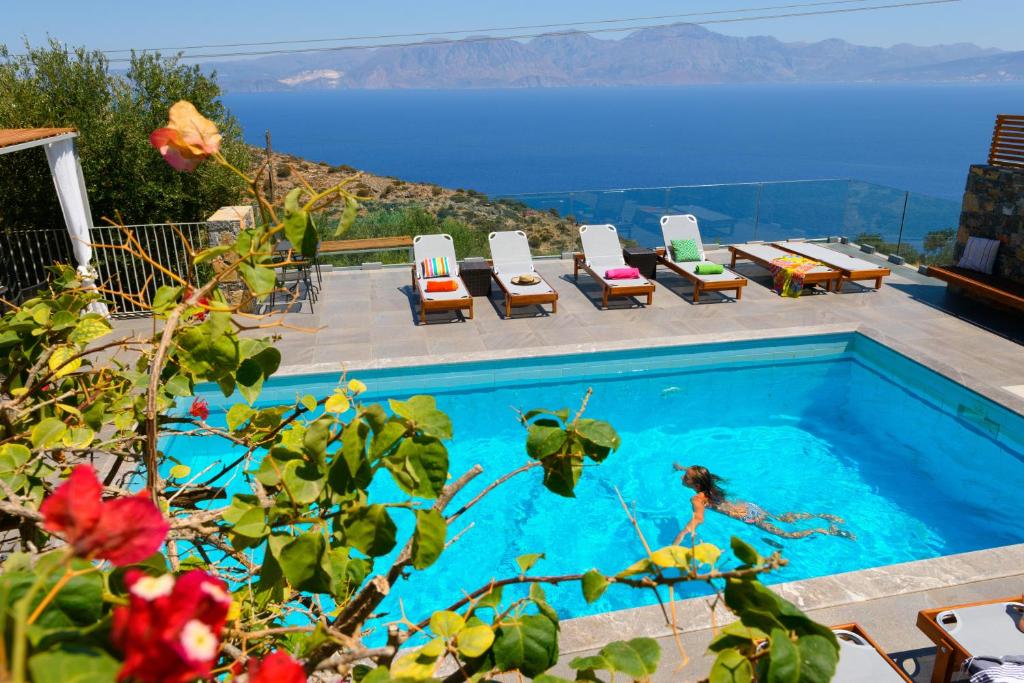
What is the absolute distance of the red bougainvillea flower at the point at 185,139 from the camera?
117cm

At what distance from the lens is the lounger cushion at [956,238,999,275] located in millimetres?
10508

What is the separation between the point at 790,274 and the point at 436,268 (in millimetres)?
5283

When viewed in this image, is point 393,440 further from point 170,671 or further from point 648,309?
point 648,309

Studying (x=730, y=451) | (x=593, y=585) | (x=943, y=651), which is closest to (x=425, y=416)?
(x=593, y=585)

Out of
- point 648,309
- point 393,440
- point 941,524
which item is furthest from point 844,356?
point 393,440

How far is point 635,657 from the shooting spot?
1.17m

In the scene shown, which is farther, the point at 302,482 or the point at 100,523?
the point at 302,482

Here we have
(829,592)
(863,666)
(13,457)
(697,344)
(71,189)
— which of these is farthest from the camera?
(697,344)

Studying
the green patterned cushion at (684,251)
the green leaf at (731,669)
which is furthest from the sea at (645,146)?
the green leaf at (731,669)

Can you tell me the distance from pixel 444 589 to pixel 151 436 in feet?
16.0

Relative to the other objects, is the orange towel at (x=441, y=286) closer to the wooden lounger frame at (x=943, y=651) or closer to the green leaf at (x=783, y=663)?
the wooden lounger frame at (x=943, y=651)

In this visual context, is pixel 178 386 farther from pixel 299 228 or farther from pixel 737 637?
pixel 737 637

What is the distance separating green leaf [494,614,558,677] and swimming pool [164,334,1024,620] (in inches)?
163

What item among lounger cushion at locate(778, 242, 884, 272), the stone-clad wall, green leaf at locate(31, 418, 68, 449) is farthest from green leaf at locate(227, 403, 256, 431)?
the stone-clad wall
